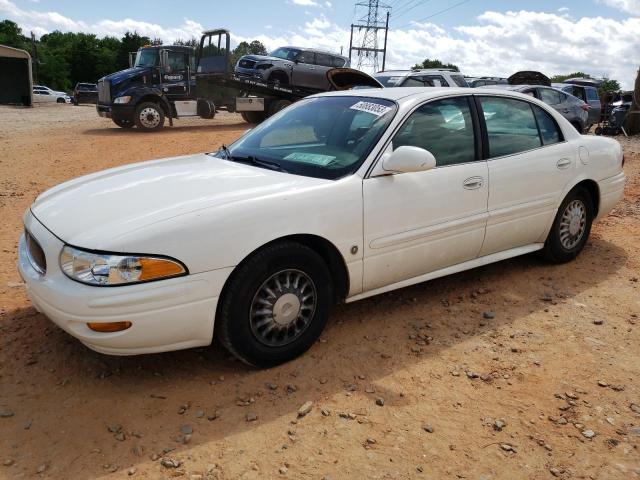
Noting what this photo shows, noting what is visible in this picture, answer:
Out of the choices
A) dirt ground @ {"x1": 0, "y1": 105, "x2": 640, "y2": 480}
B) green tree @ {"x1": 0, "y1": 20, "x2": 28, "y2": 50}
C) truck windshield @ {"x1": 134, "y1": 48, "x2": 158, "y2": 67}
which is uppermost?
green tree @ {"x1": 0, "y1": 20, "x2": 28, "y2": 50}

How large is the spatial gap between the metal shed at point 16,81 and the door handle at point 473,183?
32.8 metres

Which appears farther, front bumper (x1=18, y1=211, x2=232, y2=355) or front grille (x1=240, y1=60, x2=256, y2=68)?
front grille (x1=240, y1=60, x2=256, y2=68)

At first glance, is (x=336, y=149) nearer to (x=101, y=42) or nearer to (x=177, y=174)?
(x=177, y=174)

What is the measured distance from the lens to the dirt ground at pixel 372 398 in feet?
7.91

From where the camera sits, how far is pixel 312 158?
3.48 m

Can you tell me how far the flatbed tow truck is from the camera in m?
15.7

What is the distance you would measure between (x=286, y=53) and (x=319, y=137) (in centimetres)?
1569

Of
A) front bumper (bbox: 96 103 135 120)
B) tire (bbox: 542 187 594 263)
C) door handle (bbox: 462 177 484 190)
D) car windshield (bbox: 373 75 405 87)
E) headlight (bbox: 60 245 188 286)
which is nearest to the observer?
headlight (bbox: 60 245 188 286)

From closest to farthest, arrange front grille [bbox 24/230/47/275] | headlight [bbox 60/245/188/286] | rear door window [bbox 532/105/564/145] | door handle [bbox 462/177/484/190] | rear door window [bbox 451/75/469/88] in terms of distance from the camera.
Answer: headlight [bbox 60/245/188/286], front grille [bbox 24/230/47/275], door handle [bbox 462/177/484/190], rear door window [bbox 532/105/564/145], rear door window [bbox 451/75/469/88]

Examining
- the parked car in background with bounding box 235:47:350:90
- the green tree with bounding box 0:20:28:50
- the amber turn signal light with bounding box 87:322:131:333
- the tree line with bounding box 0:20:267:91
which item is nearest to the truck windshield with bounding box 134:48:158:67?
the parked car in background with bounding box 235:47:350:90

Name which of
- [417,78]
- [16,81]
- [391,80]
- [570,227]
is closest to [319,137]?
[570,227]

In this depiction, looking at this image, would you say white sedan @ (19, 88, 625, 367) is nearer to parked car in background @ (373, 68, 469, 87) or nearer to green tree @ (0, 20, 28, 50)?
parked car in background @ (373, 68, 469, 87)

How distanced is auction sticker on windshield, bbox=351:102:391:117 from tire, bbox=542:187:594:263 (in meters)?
1.89

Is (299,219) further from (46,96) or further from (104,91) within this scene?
(46,96)
